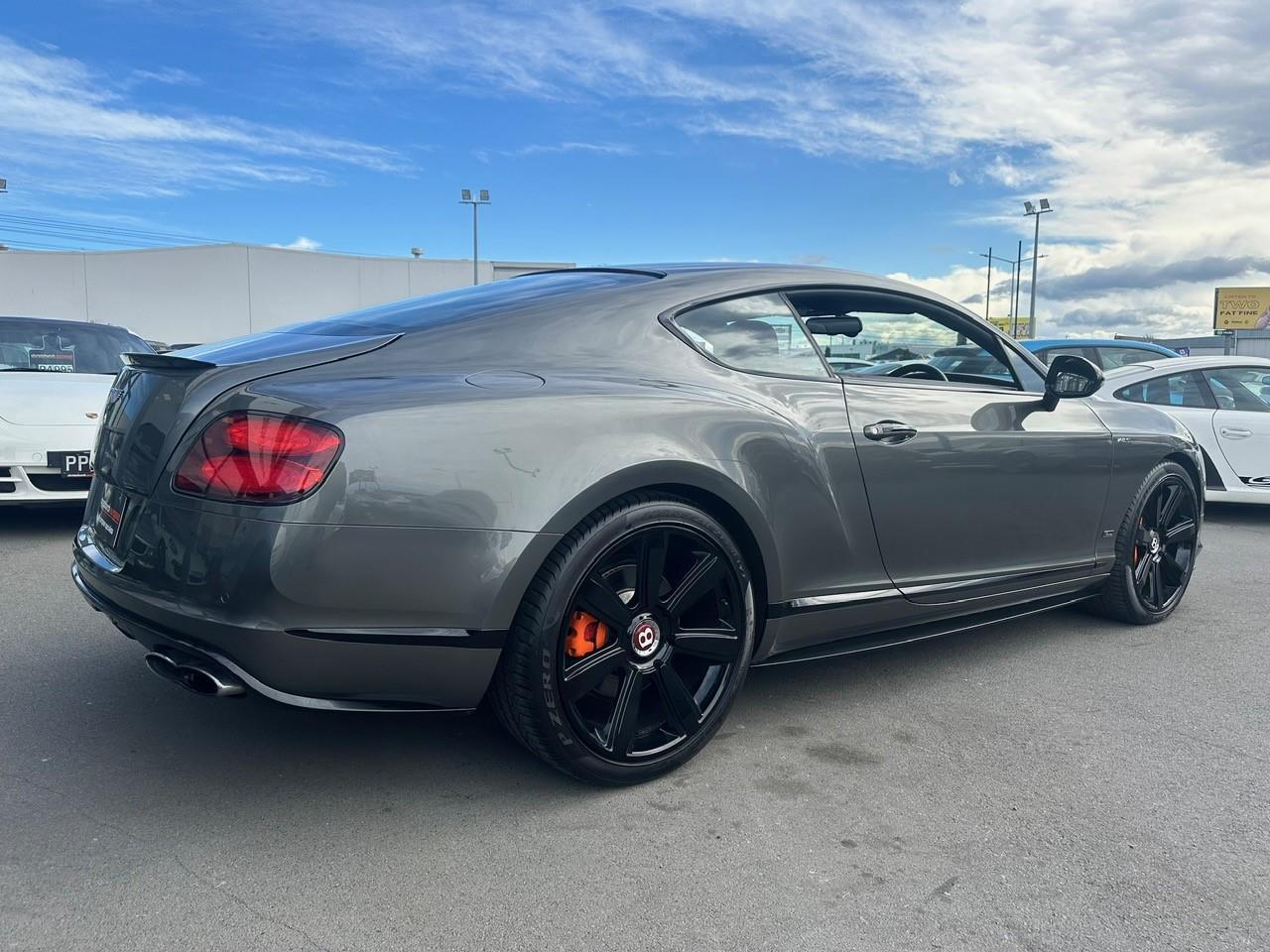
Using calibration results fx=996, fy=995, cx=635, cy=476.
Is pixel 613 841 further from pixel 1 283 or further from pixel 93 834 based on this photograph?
pixel 1 283

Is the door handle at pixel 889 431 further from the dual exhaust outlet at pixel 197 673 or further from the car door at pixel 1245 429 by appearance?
the car door at pixel 1245 429

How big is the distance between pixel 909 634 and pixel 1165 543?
70.1 inches

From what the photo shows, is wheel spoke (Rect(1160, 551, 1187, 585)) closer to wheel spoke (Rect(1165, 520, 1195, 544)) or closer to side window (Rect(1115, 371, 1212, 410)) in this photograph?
wheel spoke (Rect(1165, 520, 1195, 544))

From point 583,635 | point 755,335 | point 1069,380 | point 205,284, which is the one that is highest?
point 205,284

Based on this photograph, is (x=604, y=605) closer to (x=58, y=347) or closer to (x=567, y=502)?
(x=567, y=502)

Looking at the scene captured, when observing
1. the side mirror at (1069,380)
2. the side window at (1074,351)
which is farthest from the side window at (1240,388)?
the side mirror at (1069,380)

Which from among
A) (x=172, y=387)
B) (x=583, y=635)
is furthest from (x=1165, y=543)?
(x=172, y=387)

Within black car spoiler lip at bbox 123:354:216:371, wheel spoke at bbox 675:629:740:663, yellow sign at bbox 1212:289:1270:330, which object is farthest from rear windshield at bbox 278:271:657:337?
yellow sign at bbox 1212:289:1270:330

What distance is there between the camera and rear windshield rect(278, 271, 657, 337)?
2.75 m

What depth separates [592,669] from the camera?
249 cm

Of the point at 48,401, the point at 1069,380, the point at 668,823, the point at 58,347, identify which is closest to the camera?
the point at 668,823

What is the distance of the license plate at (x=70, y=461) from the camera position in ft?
17.4

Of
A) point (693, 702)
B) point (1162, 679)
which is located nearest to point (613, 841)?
point (693, 702)

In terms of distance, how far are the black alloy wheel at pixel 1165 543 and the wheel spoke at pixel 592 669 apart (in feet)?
8.93
